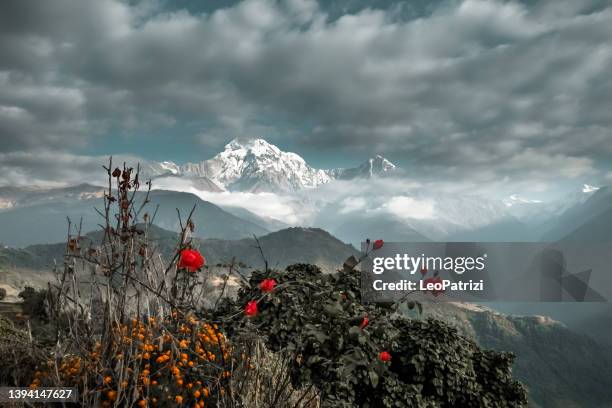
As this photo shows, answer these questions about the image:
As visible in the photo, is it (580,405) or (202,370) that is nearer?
(202,370)

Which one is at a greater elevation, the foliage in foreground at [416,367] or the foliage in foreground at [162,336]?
the foliage in foreground at [162,336]

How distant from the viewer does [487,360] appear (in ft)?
38.8

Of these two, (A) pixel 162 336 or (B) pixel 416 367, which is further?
(B) pixel 416 367

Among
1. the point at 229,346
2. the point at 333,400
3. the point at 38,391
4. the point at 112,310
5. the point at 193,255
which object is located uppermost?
the point at 193,255

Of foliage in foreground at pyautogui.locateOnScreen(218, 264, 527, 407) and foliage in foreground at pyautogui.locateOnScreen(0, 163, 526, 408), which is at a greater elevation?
foliage in foreground at pyautogui.locateOnScreen(0, 163, 526, 408)

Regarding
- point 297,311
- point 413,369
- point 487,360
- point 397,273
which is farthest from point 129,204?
point 487,360

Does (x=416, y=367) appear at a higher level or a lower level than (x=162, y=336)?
lower

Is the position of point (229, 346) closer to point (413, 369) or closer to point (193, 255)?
point (193, 255)

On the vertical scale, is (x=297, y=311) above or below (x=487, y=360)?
above

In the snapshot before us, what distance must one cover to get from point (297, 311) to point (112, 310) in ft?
15.7

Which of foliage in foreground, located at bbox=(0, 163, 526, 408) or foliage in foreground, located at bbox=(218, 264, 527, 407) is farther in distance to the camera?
foliage in foreground, located at bbox=(218, 264, 527, 407)

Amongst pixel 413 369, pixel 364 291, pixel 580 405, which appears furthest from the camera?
pixel 580 405

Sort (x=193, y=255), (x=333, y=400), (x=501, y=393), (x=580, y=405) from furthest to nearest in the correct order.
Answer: (x=580, y=405), (x=501, y=393), (x=333, y=400), (x=193, y=255)

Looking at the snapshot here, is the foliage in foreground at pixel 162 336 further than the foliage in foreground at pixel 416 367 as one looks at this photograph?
No
